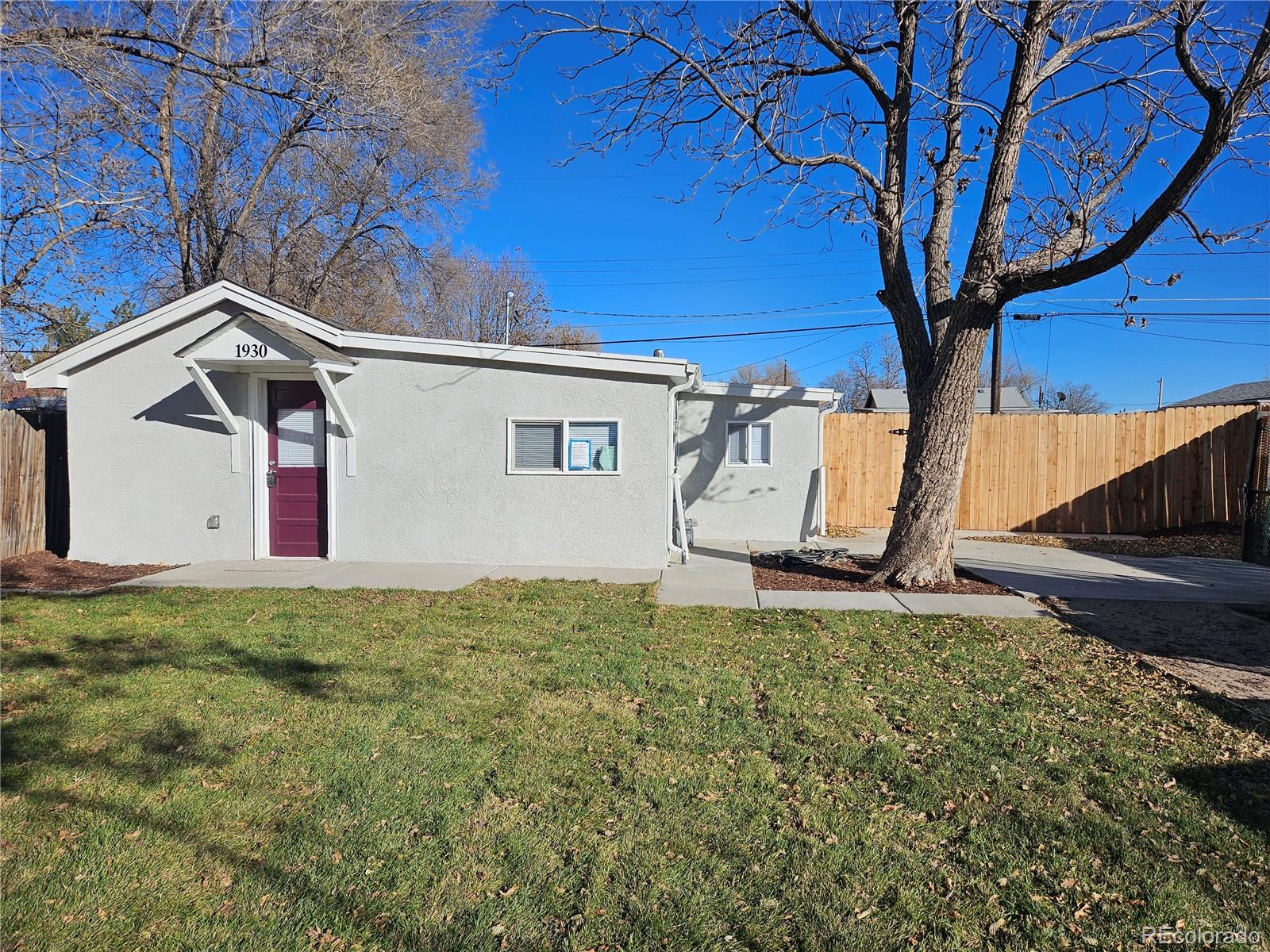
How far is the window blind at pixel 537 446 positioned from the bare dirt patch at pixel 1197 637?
5947mm

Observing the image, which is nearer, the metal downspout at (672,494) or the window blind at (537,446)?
the metal downspout at (672,494)

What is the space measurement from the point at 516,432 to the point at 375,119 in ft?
14.7

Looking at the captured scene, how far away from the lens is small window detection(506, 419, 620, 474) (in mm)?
8969

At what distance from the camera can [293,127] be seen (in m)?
13.9

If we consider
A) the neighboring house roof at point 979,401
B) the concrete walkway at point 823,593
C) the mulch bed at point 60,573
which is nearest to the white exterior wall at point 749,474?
the concrete walkway at point 823,593

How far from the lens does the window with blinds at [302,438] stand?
9203 mm

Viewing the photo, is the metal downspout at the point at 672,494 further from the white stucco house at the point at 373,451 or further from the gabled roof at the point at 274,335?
the gabled roof at the point at 274,335

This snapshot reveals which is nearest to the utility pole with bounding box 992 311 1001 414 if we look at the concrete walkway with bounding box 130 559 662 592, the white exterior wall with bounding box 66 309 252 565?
the concrete walkway with bounding box 130 559 662 592

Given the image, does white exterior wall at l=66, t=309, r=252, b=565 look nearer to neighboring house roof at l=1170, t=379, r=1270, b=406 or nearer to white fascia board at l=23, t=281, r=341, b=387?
white fascia board at l=23, t=281, r=341, b=387

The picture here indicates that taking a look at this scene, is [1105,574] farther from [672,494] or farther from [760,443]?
[672,494]

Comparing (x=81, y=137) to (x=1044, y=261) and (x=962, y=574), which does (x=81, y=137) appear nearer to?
(x=1044, y=261)

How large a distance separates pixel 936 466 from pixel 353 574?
6.89m

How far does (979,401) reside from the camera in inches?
1117

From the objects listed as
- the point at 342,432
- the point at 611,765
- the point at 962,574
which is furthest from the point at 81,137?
the point at 962,574
